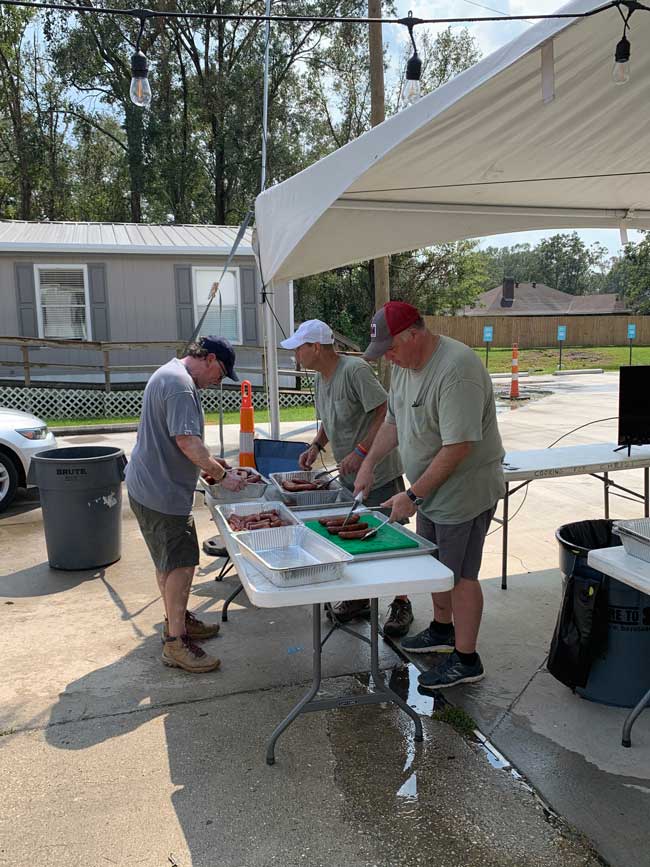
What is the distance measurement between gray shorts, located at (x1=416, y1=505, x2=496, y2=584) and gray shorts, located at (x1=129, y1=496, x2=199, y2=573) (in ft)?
4.47

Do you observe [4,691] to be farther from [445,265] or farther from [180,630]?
[445,265]

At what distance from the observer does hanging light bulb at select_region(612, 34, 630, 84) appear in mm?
2804

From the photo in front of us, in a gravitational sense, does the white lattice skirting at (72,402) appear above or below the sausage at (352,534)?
below

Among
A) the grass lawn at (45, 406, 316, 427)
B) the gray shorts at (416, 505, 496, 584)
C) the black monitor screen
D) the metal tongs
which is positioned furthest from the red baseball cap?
the grass lawn at (45, 406, 316, 427)

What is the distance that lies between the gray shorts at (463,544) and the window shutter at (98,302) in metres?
13.4

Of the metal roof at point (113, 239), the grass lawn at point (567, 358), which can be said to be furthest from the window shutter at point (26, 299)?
the grass lawn at point (567, 358)

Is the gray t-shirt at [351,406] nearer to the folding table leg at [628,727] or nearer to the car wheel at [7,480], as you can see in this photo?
the folding table leg at [628,727]

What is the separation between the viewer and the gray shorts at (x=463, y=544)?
345cm

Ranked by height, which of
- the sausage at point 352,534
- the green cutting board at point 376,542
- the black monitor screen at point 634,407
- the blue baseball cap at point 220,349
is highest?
the blue baseball cap at point 220,349

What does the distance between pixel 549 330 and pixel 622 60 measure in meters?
38.6

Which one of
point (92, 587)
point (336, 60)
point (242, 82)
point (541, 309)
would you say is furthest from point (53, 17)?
point (541, 309)

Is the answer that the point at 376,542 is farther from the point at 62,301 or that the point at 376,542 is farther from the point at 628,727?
the point at 62,301

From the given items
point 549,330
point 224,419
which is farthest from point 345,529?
point 549,330

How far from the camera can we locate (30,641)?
4.27 metres
